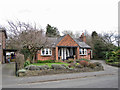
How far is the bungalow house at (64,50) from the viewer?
24.4 meters

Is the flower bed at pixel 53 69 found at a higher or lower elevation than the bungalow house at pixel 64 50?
lower

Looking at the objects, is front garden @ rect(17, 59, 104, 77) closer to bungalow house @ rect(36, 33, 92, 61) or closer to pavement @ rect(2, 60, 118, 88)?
pavement @ rect(2, 60, 118, 88)

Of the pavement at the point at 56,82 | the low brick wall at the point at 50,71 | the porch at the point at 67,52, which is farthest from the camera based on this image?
the porch at the point at 67,52

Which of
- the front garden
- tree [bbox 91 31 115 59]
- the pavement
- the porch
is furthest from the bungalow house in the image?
the pavement

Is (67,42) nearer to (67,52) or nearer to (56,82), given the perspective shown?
(67,52)

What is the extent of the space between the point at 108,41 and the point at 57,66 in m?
24.3

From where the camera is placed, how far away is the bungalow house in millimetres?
24391

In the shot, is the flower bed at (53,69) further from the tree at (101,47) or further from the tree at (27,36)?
the tree at (101,47)

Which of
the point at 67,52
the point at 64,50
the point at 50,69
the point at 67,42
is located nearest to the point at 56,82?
the point at 50,69

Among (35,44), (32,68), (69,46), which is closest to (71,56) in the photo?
(69,46)

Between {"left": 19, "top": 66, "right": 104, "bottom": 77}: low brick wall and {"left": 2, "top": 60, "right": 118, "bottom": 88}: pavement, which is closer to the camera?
{"left": 2, "top": 60, "right": 118, "bottom": 88}: pavement

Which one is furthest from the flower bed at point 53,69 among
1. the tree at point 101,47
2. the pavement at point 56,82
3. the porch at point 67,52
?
the tree at point 101,47

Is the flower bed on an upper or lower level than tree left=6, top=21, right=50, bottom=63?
lower

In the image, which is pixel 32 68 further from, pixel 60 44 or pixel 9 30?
pixel 60 44
